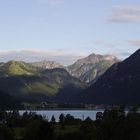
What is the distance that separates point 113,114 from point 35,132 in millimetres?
62573

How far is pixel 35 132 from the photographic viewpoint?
355 feet

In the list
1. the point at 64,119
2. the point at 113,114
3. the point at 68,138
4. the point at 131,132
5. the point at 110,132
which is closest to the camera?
the point at 131,132

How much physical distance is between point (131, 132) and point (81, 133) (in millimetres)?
31091

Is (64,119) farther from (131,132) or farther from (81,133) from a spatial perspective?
(131,132)

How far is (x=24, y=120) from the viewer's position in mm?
173625

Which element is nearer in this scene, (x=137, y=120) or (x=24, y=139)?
(x=137, y=120)

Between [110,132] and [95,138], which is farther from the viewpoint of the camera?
[95,138]

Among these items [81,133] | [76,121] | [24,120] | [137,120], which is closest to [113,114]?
[76,121]

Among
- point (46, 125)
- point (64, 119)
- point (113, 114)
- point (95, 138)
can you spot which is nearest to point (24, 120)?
point (64, 119)

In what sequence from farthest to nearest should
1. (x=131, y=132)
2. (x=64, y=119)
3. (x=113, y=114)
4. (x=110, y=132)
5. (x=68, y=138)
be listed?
1. (x=64, y=119)
2. (x=113, y=114)
3. (x=68, y=138)
4. (x=110, y=132)
5. (x=131, y=132)

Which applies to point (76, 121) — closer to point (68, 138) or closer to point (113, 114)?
point (113, 114)

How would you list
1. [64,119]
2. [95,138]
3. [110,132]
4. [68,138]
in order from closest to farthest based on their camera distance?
1. [110,132]
2. [95,138]
3. [68,138]
4. [64,119]

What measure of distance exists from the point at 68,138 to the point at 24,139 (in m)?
8.40

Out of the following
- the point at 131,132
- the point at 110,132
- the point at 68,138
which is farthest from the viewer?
the point at 68,138
